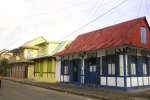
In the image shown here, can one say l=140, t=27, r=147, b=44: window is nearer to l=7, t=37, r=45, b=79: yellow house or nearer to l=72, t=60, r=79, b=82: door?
l=72, t=60, r=79, b=82: door

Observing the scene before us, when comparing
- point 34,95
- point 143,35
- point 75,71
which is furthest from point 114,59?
point 75,71

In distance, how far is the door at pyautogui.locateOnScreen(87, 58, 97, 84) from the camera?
23156 millimetres

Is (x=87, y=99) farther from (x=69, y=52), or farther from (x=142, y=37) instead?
(x=69, y=52)

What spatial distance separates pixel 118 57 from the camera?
20031 millimetres

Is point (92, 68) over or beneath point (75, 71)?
over

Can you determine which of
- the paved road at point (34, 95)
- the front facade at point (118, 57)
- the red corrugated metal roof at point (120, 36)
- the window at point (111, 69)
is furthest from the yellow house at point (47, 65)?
the paved road at point (34, 95)

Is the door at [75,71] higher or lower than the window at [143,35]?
lower

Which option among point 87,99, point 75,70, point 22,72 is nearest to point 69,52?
point 75,70

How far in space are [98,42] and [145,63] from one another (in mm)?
4759

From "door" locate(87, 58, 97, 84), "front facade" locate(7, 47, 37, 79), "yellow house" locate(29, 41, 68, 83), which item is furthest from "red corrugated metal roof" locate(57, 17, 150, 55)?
"front facade" locate(7, 47, 37, 79)

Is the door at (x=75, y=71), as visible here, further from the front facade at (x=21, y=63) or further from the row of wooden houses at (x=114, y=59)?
the front facade at (x=21, y=63)

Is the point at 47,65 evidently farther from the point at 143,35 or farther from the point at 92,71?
the point at 143,35

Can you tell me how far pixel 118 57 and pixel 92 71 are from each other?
4350 mm

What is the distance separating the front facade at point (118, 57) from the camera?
19.6 m
